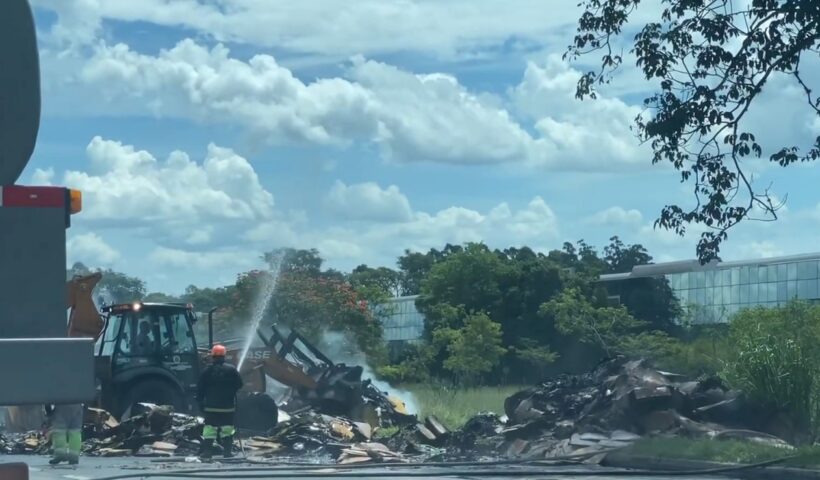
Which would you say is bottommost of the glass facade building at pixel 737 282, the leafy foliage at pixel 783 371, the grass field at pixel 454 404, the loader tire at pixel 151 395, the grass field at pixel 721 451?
the grass field at pixel 454 404

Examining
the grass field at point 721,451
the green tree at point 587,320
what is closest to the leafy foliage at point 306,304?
the green tree at point 587,320

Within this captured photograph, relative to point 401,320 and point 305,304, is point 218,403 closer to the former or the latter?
point 305,304

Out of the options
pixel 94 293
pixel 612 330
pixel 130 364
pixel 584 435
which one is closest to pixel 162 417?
pixel 130 364

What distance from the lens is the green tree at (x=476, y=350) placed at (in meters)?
53.9

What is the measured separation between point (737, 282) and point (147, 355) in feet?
134

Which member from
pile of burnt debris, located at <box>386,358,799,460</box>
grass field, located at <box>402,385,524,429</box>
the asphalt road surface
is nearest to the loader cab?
the asphalt road surface

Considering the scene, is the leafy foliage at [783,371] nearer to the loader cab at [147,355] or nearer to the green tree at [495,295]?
the loader cab at [147,355]

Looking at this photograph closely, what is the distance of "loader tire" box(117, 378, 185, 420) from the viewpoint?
2402 cm

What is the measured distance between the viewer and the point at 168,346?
967 inches

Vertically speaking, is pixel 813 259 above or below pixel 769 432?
above

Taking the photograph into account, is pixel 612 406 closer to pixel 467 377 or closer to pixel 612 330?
pixel 467 377

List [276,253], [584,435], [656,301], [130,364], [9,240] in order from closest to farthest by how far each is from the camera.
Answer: [9,240]
[584,435]
[130,364]
[276,253]
[656,301]

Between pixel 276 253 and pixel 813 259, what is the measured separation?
23410 millimetres

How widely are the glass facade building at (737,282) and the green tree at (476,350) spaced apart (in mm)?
9559
